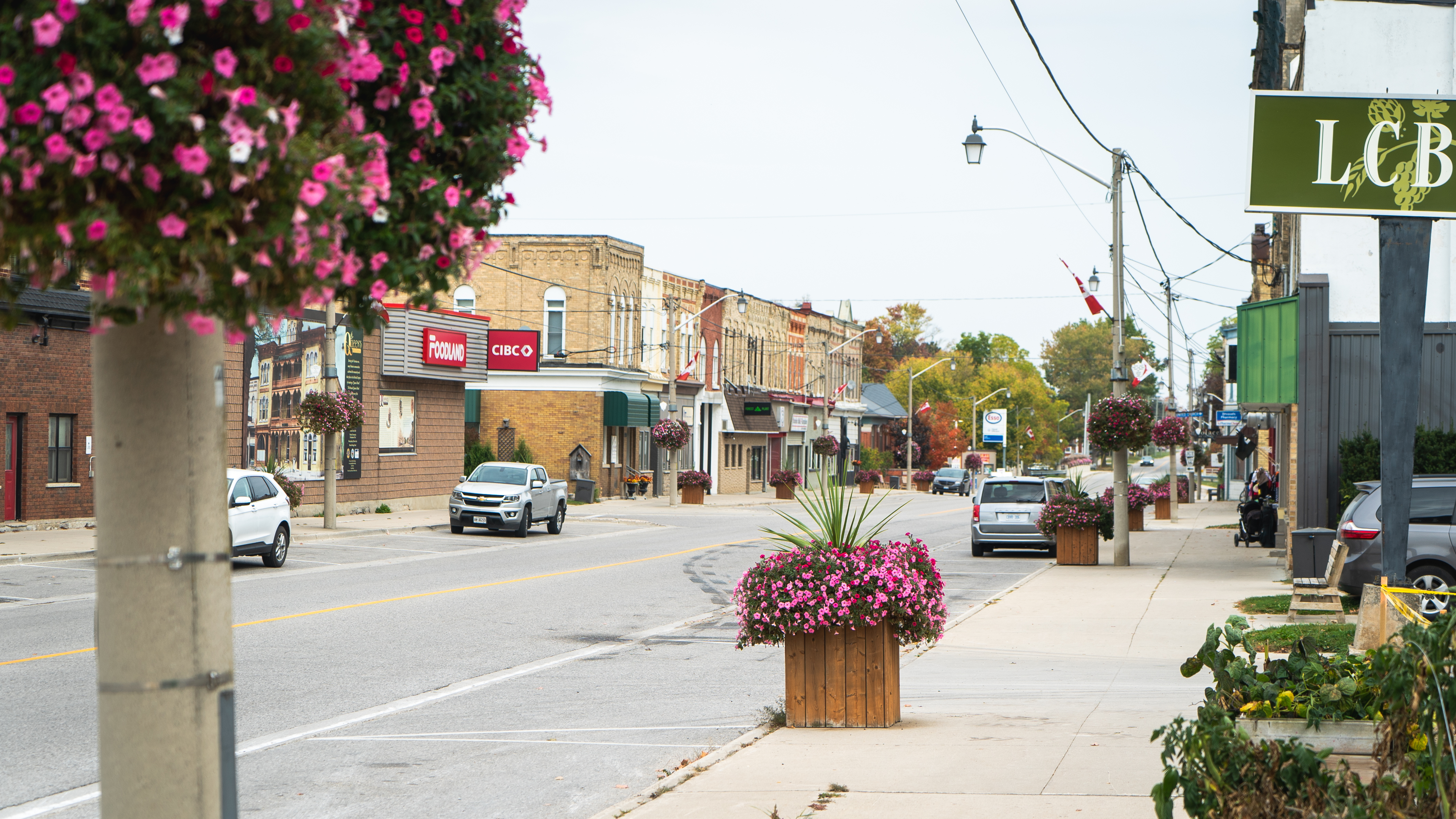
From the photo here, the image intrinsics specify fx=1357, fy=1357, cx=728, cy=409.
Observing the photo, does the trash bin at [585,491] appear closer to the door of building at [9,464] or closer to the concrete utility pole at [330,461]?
the concrete utility pole at [330,461]

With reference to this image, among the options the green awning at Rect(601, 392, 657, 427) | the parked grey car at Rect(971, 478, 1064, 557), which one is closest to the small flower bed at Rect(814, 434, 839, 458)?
the green awning at Rect(601, 392, 657, 427)

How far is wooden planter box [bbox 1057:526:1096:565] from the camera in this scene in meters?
24.3

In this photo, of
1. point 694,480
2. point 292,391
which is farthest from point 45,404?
point 694,480

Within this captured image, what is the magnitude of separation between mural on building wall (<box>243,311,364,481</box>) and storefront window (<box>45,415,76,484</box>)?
4430mm

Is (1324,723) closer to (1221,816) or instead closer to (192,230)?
(1221,816)

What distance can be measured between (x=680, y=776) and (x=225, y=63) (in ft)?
18.6

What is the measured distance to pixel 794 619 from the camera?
8.66 meters

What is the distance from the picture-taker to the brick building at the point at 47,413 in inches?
1008

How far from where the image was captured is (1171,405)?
56.8 metres

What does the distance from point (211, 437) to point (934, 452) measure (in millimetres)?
99718

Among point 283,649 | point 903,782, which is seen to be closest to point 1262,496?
point 283,649

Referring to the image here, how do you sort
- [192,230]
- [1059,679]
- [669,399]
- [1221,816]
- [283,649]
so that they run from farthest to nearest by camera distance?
[669,399]
[283,649]
[1059,679]
[1221,816]
[192,230]

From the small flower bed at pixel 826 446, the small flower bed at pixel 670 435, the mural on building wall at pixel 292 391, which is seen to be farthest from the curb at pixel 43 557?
the small flower bed at pixel 826 446

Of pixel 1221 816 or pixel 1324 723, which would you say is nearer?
pixel 1221 816
